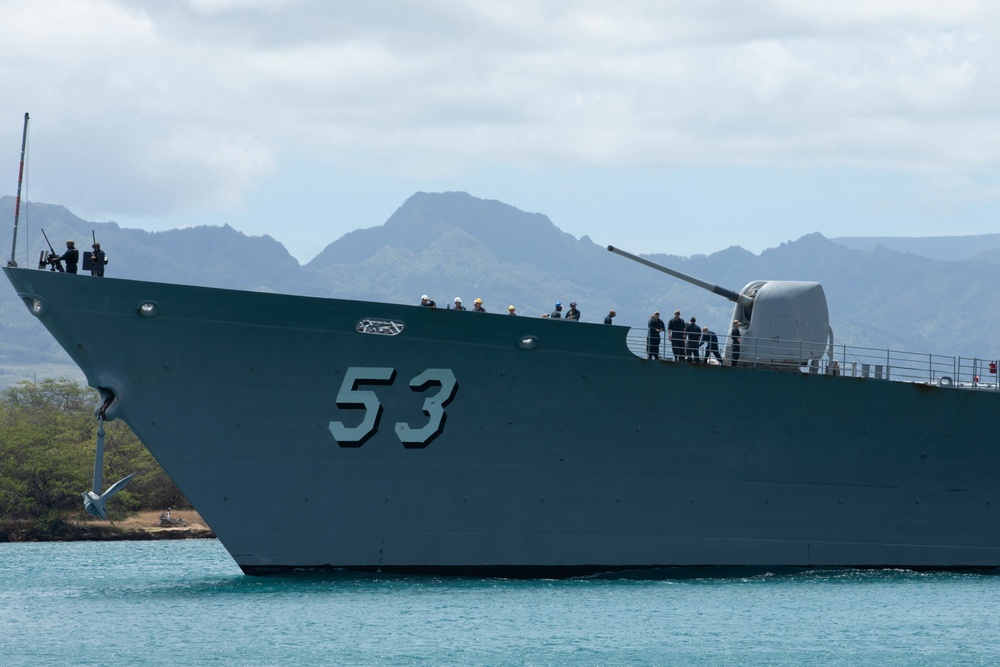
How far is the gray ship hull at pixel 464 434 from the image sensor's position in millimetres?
19938

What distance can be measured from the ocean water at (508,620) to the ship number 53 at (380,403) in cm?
236

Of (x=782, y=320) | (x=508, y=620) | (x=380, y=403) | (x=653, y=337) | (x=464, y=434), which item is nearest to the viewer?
(x=508, y=620)

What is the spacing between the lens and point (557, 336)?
2112cm

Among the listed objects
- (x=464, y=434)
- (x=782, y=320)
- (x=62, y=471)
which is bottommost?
(x=62, y=471)

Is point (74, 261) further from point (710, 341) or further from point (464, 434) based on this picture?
point (710, 341)

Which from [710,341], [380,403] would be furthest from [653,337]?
[380,403]

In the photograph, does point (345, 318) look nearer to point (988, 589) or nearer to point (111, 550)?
point (988, 589)

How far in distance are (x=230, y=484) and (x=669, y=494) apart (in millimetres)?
7179

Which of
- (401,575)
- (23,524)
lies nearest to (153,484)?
(23,524)

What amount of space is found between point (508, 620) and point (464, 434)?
10.0 ft

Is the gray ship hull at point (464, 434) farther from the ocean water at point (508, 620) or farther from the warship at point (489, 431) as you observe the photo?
the ocean water at point (508, 620)

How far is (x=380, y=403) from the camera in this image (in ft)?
67.5

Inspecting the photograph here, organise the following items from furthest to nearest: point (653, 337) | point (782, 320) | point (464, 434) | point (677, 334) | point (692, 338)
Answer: point (782, 320) < point (677, 334) < point (692, 338) < point (653, 337) < point (464, 434)

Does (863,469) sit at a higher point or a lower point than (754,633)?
higher
